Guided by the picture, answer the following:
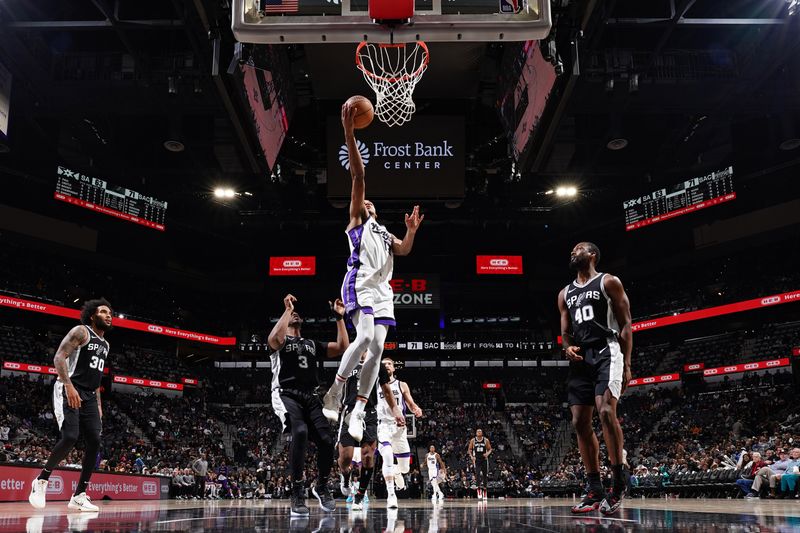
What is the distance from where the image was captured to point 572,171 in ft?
59.0

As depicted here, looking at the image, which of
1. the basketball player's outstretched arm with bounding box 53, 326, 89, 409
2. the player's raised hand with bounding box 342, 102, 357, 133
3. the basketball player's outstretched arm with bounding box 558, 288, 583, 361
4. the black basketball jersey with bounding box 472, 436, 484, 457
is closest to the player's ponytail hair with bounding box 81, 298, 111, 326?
the basketball player's outstretched arm with bounding box 53, 326, 89, 409

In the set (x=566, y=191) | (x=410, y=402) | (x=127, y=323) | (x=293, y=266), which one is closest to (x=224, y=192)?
(x=293, y=266)

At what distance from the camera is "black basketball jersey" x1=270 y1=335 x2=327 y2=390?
6.29 meters

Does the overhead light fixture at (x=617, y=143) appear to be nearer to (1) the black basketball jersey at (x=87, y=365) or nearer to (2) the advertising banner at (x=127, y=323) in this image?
(1) the black basketball jersey at (x=87, y=365)

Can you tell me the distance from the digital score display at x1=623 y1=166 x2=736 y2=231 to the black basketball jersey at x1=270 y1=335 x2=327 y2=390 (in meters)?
18.2

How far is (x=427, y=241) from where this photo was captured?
31594 mm

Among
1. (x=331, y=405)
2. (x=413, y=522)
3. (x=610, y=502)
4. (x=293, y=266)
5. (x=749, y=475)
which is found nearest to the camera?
(x=413, y=522)

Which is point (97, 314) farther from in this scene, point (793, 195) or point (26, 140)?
point (793, 195)

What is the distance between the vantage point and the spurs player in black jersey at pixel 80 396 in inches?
267

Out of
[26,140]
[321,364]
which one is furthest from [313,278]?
[26,140]

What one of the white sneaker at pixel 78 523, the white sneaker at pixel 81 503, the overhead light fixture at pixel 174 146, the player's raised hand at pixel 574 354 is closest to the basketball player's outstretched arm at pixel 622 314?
the player's raised hand at pixel 574 354

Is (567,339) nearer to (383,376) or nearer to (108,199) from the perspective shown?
(383,376)

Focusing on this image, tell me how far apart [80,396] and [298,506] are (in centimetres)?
299

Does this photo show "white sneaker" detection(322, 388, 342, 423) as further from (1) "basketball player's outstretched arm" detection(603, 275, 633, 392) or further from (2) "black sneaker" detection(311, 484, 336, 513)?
(1) "basketball player's outstretched arm" detection(603, 275, 633, 392)
